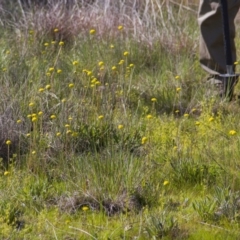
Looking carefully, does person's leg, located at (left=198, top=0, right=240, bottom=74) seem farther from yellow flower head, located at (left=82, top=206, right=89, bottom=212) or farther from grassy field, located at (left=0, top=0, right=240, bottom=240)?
yellow flower head, located at (left=82, top=206, right=89, bottom=212)

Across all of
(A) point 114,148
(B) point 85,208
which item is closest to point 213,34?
(A) point 114,148

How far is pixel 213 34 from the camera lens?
18.7 feet

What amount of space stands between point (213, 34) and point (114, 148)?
5.86 feet

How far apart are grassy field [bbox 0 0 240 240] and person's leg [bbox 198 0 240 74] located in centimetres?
24

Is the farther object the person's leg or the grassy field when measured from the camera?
the person's leg

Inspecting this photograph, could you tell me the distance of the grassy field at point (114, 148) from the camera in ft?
12.3

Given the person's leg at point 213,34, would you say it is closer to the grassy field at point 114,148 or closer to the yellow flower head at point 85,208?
the grassy field at point 114,148

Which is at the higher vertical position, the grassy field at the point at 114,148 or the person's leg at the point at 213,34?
the person's leg at the point at 213,34

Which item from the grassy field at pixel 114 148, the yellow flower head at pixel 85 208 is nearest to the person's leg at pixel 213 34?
the grassy field at pixel 114 148

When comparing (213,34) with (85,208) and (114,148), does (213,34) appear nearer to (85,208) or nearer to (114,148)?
(114,148)

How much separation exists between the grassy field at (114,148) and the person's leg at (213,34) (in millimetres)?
241

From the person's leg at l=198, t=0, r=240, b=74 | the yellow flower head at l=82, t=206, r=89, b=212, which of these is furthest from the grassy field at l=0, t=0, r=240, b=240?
the person's leg at l=198, t=0, r=240, b=74

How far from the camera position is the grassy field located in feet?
12.3

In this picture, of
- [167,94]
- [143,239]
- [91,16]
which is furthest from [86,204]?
[91,16]
